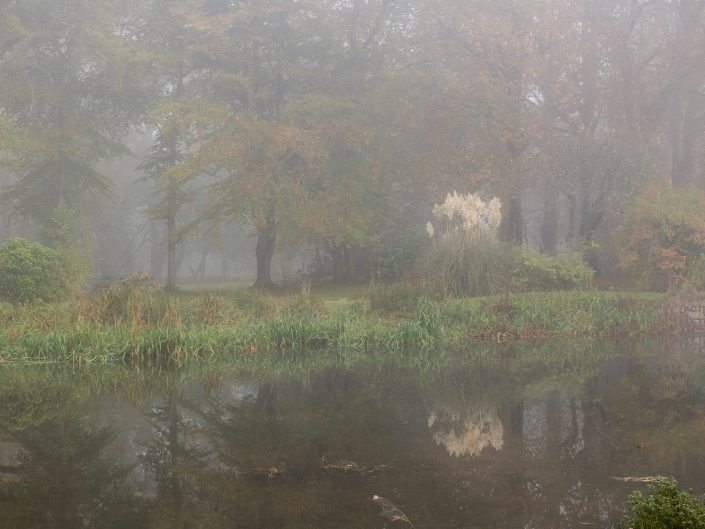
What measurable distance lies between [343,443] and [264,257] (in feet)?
54.6

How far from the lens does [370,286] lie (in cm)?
1623

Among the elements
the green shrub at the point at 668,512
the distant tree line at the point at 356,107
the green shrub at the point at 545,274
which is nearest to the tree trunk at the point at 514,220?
the distant tree line at the point at 356,107

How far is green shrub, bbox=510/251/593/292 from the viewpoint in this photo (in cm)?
1678

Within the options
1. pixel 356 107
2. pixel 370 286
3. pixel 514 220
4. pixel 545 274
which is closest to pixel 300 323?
pixel 370 286

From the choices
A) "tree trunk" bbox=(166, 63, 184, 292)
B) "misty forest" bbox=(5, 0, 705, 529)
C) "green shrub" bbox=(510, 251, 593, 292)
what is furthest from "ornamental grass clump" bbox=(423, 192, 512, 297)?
"tree trunk" bbox=(166, 63, 184, 292)

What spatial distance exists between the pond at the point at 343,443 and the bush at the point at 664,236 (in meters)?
6.58

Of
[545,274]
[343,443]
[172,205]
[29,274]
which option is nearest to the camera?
[343,443]

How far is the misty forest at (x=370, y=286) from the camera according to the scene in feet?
19.0

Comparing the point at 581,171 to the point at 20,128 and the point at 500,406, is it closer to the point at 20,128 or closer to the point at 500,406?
the point at 500,406

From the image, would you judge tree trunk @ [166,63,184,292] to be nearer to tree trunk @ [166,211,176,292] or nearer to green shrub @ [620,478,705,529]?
tree trunk @ [166,211,176,292]

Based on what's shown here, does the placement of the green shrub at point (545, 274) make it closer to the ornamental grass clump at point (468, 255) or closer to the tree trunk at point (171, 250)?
the ornamental grass clump at point (468, 255)

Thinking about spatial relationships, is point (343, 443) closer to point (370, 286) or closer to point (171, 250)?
point (370, 286)

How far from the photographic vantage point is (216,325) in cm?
1291

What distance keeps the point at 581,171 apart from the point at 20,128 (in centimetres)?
1913
